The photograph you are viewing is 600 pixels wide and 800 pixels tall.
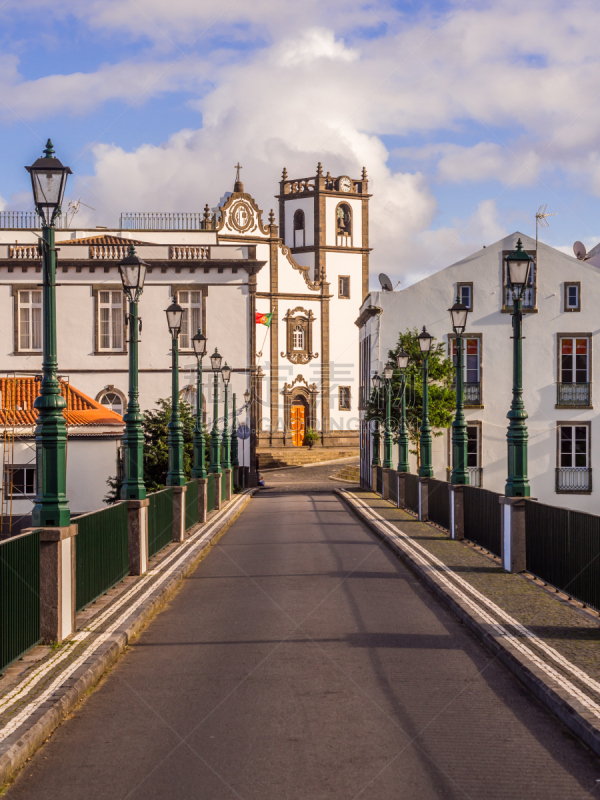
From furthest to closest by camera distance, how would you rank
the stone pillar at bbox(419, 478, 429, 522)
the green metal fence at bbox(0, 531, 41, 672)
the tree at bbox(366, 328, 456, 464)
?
the tree at bbox(366, 328, 456, 464) → the stone pillar at bbox(419, 478, 429, 522) → the green metal fence at bbox(0, 531, 41, 672)

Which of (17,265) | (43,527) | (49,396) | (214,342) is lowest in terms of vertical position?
(43,527)

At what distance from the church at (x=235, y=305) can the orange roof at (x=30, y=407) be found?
8.71 ft

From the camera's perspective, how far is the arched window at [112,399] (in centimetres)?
4731

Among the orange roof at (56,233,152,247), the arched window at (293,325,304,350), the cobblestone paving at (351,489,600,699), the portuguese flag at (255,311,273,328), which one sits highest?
the orange roof at (56,233,152,247)

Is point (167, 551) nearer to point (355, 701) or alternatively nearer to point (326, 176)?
point (355, 701)

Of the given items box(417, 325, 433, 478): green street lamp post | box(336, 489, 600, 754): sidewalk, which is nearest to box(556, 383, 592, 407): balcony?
box(417, 325, 433, 478): green street lamp post

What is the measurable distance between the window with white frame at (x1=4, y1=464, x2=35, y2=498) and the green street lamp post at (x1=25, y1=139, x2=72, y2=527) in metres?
25.7

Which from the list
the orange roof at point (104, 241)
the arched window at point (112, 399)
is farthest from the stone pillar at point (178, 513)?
the orange roof at point (104, 241)

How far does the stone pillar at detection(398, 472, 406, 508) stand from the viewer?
3011 cm

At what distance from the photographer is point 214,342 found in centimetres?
4731

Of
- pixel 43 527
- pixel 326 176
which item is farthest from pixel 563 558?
pixel 326 176

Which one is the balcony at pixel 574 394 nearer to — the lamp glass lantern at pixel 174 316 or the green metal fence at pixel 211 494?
the green metal fence at pixel 211 494

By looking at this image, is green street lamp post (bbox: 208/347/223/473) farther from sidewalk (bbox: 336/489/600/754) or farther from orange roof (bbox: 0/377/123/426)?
sidewalk (bbox: 336/489/600/754)

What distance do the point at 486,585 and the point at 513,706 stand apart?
5.74 metres
